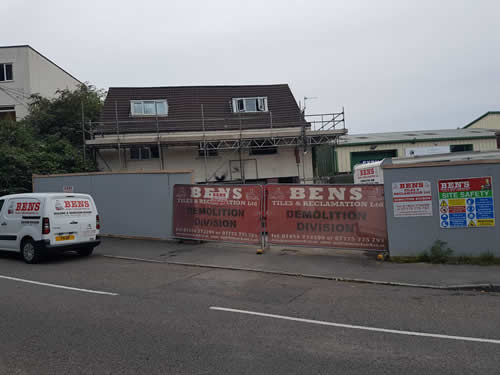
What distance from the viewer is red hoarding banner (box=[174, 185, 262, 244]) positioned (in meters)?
12.5

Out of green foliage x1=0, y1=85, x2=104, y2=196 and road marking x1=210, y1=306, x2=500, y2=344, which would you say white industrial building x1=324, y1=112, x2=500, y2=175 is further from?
road marking x1=210, y1=306, x2=500, y2=344

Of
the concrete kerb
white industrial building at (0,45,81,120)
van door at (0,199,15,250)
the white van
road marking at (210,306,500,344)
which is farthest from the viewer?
white industrial building at (0,45,81,120)

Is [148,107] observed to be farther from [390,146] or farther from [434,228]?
[434,228]

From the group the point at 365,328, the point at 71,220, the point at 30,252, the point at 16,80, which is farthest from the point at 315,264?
the point at 16,80

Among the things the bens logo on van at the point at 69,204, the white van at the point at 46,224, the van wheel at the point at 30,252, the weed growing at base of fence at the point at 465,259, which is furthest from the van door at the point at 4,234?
the weed growing at base of fence at the point at 465,259

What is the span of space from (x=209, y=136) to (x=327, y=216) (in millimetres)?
13729

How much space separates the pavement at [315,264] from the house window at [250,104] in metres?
15.4

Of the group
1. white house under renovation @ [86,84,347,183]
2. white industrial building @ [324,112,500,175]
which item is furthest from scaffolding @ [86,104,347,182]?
white industrial building @ [324,112,500,175]

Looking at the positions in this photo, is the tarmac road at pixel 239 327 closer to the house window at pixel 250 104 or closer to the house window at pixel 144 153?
the house window at pixel 144 153

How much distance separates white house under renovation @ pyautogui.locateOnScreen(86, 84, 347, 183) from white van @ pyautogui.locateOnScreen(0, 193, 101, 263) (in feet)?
37.5

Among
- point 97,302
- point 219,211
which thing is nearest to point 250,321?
point 97,302

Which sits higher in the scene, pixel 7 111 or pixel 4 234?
pixel 7 111

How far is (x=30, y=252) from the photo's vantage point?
37.2 ft

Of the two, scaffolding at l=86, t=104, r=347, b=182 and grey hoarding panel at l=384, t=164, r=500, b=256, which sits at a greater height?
scaffolding at l=86, t=104, r=347, b=182
